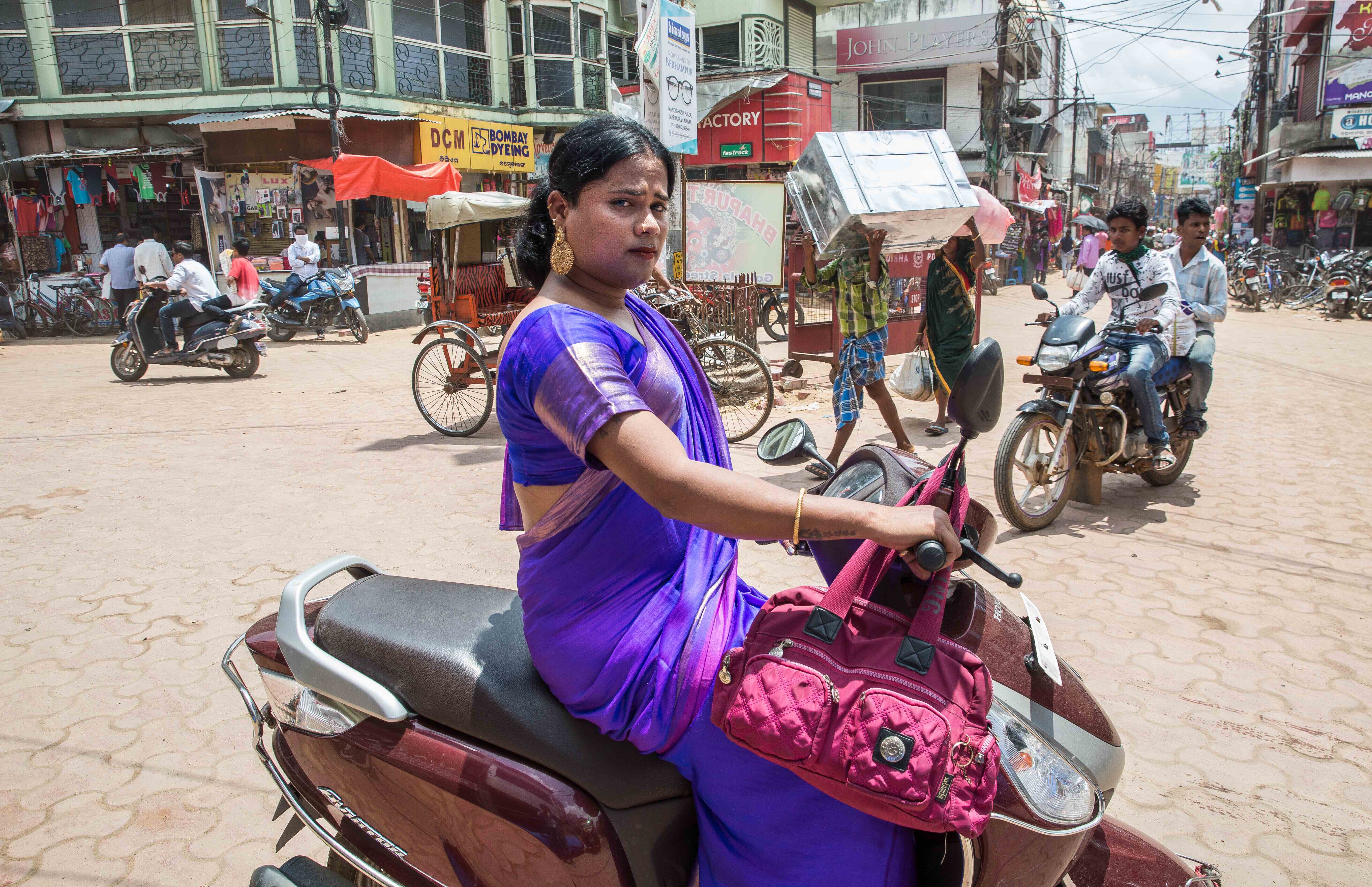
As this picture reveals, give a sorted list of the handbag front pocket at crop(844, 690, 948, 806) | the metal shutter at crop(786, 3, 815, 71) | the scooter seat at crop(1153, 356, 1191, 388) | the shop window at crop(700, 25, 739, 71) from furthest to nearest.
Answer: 1. the metal shutter at crop(786, 3, 815, 71)
2. the shop window at crop(700, 25, 739, 71)
3. the scooter seat at crop(1153, 356, 1191, 388)
4. the handbag front pocket at crop(844, 690, 948, 806)

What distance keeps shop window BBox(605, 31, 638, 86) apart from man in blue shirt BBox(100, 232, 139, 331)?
39.8ft

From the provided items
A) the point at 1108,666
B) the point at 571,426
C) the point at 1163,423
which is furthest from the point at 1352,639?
the point at 571,426

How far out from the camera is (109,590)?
4020 millimetres

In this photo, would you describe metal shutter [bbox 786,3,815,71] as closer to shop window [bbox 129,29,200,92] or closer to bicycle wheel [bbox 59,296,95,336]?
shop window [bbox 129,29,200,92]

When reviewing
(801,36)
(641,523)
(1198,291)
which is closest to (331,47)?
(801,36)

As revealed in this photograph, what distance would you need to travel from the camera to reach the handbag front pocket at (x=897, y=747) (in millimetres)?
1076

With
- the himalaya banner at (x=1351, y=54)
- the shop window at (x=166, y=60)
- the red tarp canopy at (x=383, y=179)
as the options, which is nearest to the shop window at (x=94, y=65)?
the shop window at (x=166, y=60)

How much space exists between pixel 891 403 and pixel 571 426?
16.2 feet

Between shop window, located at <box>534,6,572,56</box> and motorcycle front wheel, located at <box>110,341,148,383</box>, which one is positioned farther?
shop window, located at <box>534,6,572,56</box>

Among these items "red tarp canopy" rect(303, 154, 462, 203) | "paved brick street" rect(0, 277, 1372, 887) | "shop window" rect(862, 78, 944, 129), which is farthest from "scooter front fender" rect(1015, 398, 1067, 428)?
"shop window" rect(862, 78, 944, 129)

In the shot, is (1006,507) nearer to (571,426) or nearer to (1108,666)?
(1108,666)

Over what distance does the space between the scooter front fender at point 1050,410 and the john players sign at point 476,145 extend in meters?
13.7

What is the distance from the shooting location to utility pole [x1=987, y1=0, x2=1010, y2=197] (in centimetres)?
2216

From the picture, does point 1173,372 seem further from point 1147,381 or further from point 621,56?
point 621,56
